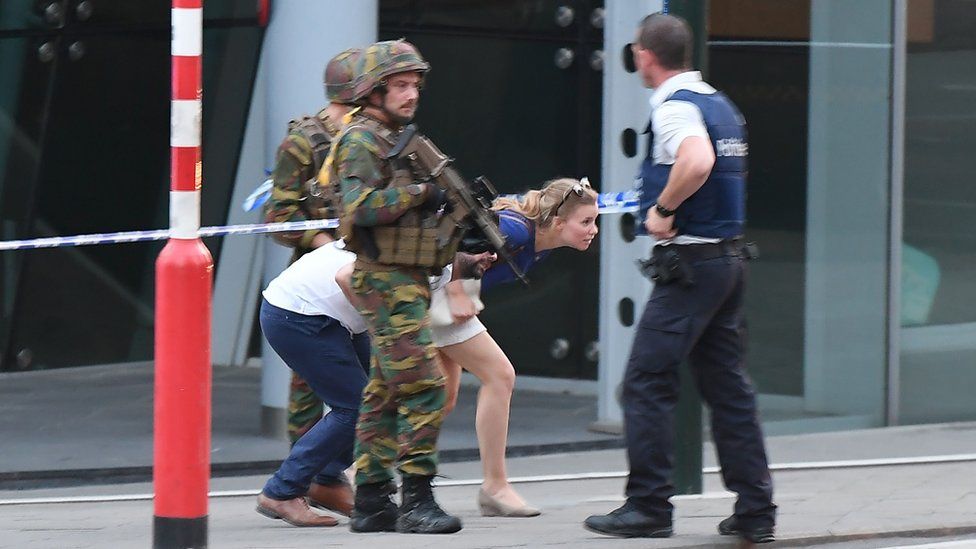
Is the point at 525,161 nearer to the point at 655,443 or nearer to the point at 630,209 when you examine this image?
the point at 630,209

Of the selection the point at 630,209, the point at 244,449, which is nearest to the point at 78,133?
the point at 244,449

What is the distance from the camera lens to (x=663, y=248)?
20.1 feet

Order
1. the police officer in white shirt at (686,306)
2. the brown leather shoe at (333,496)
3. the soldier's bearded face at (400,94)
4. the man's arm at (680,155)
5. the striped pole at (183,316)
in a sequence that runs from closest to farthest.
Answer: the striped pole at (183,316)
the man's arm at (680,155)
the police officer in white shirt at (686,306)
the soldier's bearded face at (400,94)
the brown leather shoe at (333,496)

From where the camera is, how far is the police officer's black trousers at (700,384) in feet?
20.0

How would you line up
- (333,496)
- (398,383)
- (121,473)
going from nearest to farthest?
(398,383) < (333,496) < (121,473)

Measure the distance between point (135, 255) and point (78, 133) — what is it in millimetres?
914

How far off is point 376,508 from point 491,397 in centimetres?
70

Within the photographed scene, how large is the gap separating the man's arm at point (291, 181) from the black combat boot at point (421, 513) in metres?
1.16

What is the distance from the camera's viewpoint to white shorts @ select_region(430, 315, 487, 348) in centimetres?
672

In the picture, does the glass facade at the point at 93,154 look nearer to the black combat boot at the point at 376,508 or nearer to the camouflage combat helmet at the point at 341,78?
the camouflage combat helmet at the point at 341,78

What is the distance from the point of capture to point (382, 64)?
241 inches

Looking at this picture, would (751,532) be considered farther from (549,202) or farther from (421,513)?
(549,202)

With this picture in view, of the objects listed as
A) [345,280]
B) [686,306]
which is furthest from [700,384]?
[345,280]

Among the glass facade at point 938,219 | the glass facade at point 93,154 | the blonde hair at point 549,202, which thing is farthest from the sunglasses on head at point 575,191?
the glass facade at point 93,154
